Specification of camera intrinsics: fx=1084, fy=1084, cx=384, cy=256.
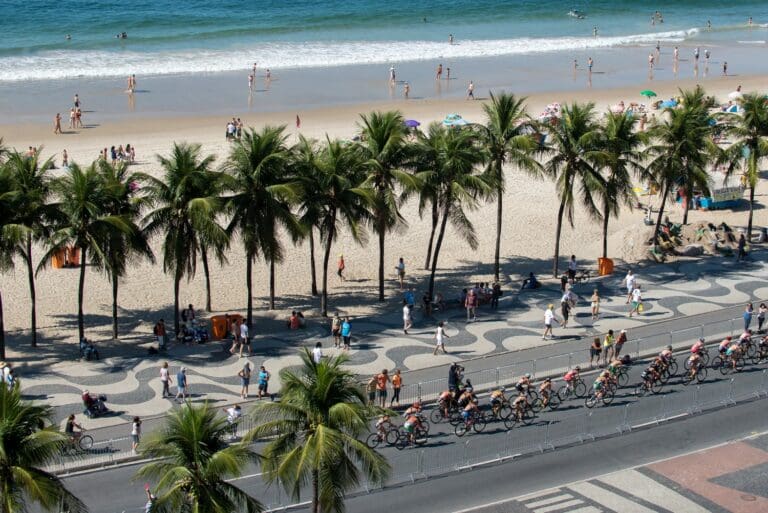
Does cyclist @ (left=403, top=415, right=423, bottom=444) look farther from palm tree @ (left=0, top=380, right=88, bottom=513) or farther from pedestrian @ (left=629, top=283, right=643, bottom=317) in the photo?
pedestrian @ (left=629, top=283, right=643, bottom=317)

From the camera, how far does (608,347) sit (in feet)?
105

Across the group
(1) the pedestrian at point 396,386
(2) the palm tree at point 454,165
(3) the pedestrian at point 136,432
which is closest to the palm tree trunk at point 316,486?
(3) the pedestrian at point 136,432

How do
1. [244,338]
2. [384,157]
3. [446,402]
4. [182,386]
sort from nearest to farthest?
[446,402] → [182,386] → [244,338] → [384,157]

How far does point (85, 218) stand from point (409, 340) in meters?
10.5

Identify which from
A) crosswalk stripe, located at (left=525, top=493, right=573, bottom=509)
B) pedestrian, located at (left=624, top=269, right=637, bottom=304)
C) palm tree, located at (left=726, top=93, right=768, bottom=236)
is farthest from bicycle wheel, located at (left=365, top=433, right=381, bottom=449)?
palm tree, located at (left=726, top=93, right=768, bottom=236)

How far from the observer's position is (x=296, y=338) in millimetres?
34062

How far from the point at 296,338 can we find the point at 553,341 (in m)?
8.03

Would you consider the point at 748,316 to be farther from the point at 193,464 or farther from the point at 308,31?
the point at 308,31

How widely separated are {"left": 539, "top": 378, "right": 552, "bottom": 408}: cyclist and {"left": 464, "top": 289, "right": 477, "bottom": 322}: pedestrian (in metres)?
7.12

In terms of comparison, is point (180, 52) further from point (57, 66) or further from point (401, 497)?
point (401, 497)

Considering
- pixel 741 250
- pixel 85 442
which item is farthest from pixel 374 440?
pixel 741 250

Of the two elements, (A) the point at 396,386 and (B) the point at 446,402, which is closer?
(B) the point at 446,402

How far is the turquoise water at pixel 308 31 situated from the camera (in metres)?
83.4

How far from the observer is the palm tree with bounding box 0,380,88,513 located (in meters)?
16.5
